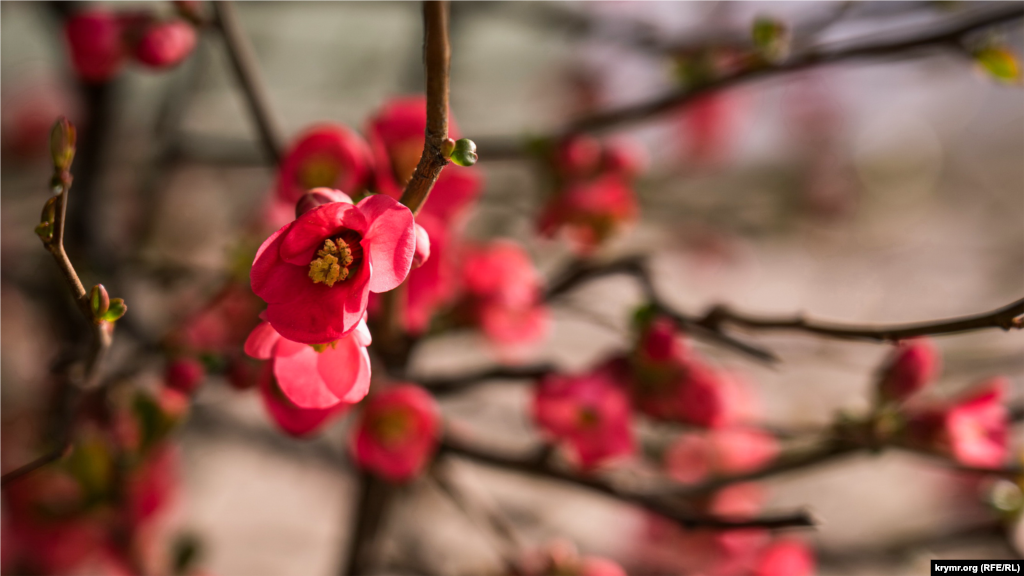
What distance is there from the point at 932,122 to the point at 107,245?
257 cm

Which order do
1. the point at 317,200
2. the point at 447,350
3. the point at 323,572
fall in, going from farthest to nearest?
the point at 447,350
the point at 323,572
the point at 317,200

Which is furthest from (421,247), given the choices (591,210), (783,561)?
(783,561)

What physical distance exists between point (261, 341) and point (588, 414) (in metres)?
0.32

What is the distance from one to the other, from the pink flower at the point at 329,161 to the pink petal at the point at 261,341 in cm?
16

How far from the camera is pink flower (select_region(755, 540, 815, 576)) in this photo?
73 cm

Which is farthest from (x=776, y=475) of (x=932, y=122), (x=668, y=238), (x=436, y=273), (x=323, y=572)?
(x=932, y=122)

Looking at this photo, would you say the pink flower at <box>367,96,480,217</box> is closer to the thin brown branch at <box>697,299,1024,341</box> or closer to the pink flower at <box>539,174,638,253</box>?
the pink flower at <box>539,174,638,253</box>

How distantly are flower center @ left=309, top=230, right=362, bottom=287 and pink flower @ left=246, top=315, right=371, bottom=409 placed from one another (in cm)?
4

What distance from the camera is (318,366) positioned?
1.24 feet

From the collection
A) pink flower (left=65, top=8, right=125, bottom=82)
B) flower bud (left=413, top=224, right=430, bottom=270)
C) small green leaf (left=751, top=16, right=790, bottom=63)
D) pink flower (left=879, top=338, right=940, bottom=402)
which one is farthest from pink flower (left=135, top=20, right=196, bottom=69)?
pink flower (left=879, top=338, right=940, bottom=402)

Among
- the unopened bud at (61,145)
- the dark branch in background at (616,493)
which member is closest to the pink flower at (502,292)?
the dark branch in background at (616,493)

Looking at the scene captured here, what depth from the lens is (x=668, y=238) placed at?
184cm

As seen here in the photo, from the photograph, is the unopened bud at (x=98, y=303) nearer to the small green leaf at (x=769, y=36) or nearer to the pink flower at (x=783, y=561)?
the small green leaf at (x=769, y=36)

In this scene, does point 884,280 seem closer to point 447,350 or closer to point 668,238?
point 668,238
